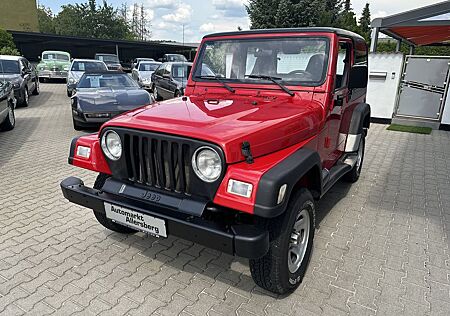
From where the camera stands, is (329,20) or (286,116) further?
(329,20)

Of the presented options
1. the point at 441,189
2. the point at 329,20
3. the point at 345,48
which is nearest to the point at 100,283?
the point at 345,48

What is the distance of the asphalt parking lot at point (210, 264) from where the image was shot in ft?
8.57

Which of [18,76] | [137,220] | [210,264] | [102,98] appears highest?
[18,76]

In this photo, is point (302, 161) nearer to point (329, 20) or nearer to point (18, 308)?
point (18, 308)

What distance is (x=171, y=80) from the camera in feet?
39.2

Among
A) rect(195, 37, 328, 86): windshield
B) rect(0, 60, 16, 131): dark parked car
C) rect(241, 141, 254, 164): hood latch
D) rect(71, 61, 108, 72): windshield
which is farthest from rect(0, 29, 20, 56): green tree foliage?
rect(241, 141, 254, 164): hood latch

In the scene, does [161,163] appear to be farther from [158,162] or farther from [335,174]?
[335,174]

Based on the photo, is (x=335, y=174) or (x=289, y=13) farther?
(x=289, y=13)

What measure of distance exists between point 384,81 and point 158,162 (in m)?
9.64

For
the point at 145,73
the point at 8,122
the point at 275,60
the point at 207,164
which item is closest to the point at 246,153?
the point at 207,164

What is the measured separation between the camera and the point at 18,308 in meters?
2.52

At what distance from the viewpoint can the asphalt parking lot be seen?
2.61 meters

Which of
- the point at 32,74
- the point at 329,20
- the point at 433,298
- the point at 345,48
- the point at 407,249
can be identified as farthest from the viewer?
the point at 329,20

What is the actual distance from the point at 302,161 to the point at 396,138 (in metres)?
7.13
